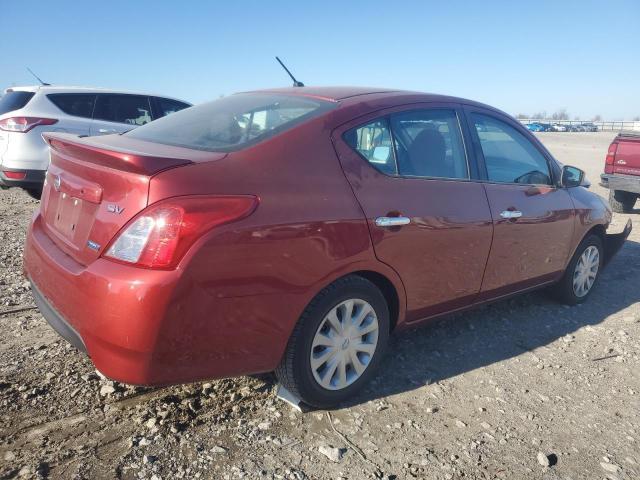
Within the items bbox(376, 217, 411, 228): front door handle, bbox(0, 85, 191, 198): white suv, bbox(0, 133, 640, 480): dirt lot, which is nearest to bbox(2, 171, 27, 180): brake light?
bbox(0, 85, 191, 198): white suv

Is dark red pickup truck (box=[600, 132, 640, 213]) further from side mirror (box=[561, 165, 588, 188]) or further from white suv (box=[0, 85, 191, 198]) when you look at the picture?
white suv (box=[0, 85, 191, 198])

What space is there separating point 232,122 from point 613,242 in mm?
4170

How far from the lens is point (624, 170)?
8.98 metres

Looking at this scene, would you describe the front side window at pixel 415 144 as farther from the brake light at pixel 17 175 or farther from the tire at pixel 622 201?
the tire at pixel 622 201

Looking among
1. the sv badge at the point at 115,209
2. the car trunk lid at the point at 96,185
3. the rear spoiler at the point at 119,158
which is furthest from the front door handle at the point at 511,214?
the sv badge at the point at 115,209

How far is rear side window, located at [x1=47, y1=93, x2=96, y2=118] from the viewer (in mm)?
7094

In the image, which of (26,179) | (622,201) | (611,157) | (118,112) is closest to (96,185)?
(26,179)

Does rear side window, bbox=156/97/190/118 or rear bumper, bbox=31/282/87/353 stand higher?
rear side window, bbox=156/97/190/118

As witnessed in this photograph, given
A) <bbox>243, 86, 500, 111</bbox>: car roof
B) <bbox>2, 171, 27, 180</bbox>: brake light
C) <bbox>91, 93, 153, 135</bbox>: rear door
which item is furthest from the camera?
<bbox>91, 93, 153, 135</bbox>: rear door

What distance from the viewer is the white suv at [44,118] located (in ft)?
21.5

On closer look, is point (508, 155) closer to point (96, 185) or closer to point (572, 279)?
point (572, 279)

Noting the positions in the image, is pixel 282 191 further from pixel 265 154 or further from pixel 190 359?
pixel 190 359

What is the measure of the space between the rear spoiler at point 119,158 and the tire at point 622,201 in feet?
30.8

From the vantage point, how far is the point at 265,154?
2424 mm
